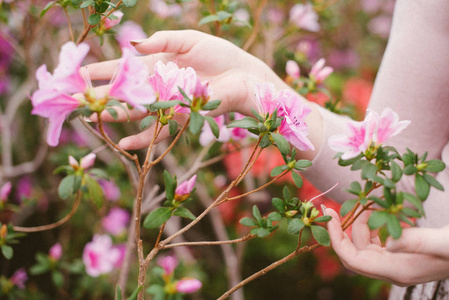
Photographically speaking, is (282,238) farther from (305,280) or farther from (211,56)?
(211,56)

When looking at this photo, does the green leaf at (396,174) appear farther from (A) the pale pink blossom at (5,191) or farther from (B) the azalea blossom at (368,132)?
(A) the pale pink blossom at (5,191)

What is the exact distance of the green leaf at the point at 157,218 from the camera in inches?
26.8

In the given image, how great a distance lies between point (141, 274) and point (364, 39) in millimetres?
3098

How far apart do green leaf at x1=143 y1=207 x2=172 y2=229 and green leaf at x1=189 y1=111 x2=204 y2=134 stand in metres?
0.18

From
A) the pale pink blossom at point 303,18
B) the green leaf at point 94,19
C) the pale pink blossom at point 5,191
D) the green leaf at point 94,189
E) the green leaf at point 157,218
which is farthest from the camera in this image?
the pale pink blossom at point 303,18

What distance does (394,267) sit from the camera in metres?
0.69

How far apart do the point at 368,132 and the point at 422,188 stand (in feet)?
0.40

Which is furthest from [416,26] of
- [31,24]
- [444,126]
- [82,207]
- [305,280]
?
[82,207]

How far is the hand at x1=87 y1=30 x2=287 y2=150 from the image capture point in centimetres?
84

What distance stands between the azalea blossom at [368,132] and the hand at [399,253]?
0.12 metres

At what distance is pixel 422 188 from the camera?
2.07 ft

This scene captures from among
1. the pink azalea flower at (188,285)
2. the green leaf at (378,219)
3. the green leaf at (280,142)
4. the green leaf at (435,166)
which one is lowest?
the pink azalea flower at (188,285)

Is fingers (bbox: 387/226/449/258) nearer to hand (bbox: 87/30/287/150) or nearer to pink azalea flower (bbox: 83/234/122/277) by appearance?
hand (bbox: 87/30/287/150)

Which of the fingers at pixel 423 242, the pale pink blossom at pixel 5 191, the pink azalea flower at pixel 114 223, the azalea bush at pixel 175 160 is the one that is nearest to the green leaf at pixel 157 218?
the azalea bush at pixel 175 160
